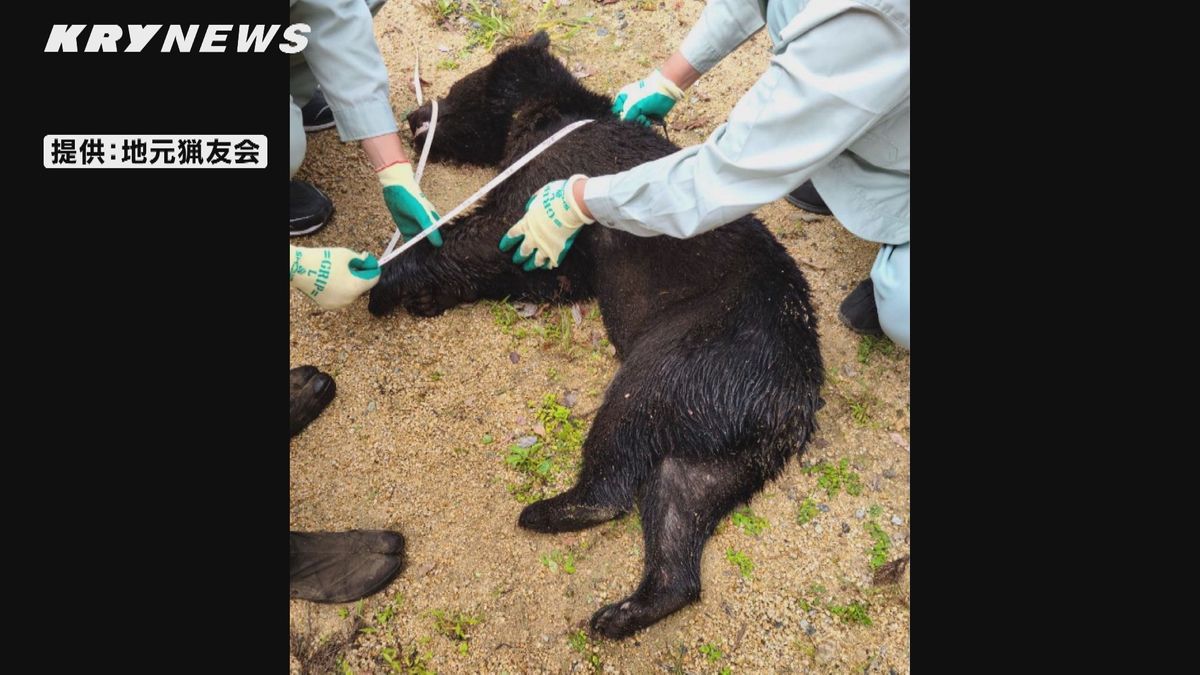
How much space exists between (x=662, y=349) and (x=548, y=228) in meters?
0.65

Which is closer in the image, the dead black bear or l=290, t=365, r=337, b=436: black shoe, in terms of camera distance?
the dead black bear

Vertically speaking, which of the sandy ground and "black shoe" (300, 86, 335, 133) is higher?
"black shoe" (300, 86, 335, 133)

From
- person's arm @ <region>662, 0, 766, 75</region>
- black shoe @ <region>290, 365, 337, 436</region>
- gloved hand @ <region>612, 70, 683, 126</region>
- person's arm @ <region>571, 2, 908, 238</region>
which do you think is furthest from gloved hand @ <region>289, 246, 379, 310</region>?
person's arm @ <region>662, 0, 766, 75</region>

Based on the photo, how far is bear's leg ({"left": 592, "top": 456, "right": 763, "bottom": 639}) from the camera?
2439 mm

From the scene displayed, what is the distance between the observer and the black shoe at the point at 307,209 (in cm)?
339

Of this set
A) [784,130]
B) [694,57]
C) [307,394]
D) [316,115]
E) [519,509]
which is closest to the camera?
[784,130]

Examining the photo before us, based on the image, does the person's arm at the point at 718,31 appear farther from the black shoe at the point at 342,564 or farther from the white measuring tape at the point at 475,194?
the black shoe at the point at 342,564

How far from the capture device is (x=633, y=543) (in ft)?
8.68

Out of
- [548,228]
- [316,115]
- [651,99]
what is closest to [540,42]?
[651,99]

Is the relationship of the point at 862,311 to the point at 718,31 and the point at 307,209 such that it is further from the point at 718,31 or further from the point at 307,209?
the point at 307,209

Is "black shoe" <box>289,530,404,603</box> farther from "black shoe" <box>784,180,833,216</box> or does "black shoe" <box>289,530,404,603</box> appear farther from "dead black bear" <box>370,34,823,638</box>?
"black shoe" <box>784,180,833,216</box>

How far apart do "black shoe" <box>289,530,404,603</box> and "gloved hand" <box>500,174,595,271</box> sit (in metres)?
1.21

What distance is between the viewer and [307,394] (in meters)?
A: 2.83
